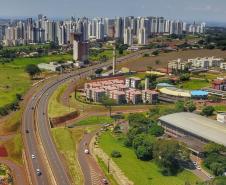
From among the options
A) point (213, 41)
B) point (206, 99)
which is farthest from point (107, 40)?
point (206, 99)

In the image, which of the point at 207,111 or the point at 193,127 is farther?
the point at 207,111

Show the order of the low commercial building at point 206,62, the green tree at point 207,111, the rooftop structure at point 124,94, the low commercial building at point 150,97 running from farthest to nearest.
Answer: the low commercial building at point 206,62, the rooftop structure at point 124,94, the low commercial building at point 150,97, the green tree at point 207,111

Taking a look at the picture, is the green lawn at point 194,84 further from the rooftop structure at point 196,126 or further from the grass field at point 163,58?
the rooftop structure at point 196,126

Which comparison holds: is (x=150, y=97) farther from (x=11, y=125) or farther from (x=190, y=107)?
(x=11, y=125)

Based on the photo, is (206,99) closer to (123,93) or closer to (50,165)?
(123,93)

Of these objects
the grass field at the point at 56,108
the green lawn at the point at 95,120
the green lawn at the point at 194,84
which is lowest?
the green lawn at the point at 95,120

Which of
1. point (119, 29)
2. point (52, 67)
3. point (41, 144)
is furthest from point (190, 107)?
point (119, 29)

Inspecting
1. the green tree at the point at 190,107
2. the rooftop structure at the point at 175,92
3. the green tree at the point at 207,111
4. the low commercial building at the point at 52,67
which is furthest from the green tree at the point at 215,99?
the low commercial building at the point at 52,67
